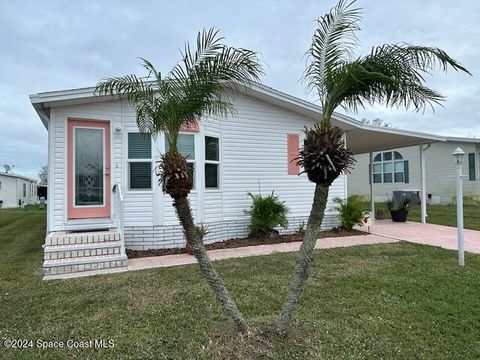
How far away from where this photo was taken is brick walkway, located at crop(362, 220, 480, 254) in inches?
301

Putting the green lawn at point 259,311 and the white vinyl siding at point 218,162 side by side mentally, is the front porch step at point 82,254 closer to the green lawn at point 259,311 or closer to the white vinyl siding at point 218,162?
the green lawn at point 259,311

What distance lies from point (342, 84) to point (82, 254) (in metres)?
5.18

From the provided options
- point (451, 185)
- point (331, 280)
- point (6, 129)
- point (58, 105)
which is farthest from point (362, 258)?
point (6, 129)

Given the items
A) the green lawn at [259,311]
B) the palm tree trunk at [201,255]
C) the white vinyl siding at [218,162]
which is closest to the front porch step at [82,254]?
the green lawn at [259,311]

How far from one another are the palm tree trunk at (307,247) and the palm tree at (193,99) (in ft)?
1.33

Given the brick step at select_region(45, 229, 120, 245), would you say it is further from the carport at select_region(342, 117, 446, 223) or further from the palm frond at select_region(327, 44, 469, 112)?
the carport at select_region(342, 117, 446, 223)

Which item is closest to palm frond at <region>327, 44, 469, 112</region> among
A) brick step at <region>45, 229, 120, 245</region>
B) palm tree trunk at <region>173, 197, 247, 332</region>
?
palm tree trunk at <region>173, 197, 247, 332</region>

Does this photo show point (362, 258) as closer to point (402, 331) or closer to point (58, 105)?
point (402, 331)

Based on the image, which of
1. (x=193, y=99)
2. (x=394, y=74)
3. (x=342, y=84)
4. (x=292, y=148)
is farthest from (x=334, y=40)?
(x=292, y=148)

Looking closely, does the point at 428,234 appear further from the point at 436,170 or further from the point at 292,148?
the point at 436,170

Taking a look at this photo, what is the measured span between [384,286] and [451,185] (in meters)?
17.7

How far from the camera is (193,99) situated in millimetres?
3156

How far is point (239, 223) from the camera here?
869 cm

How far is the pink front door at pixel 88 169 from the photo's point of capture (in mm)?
7047
